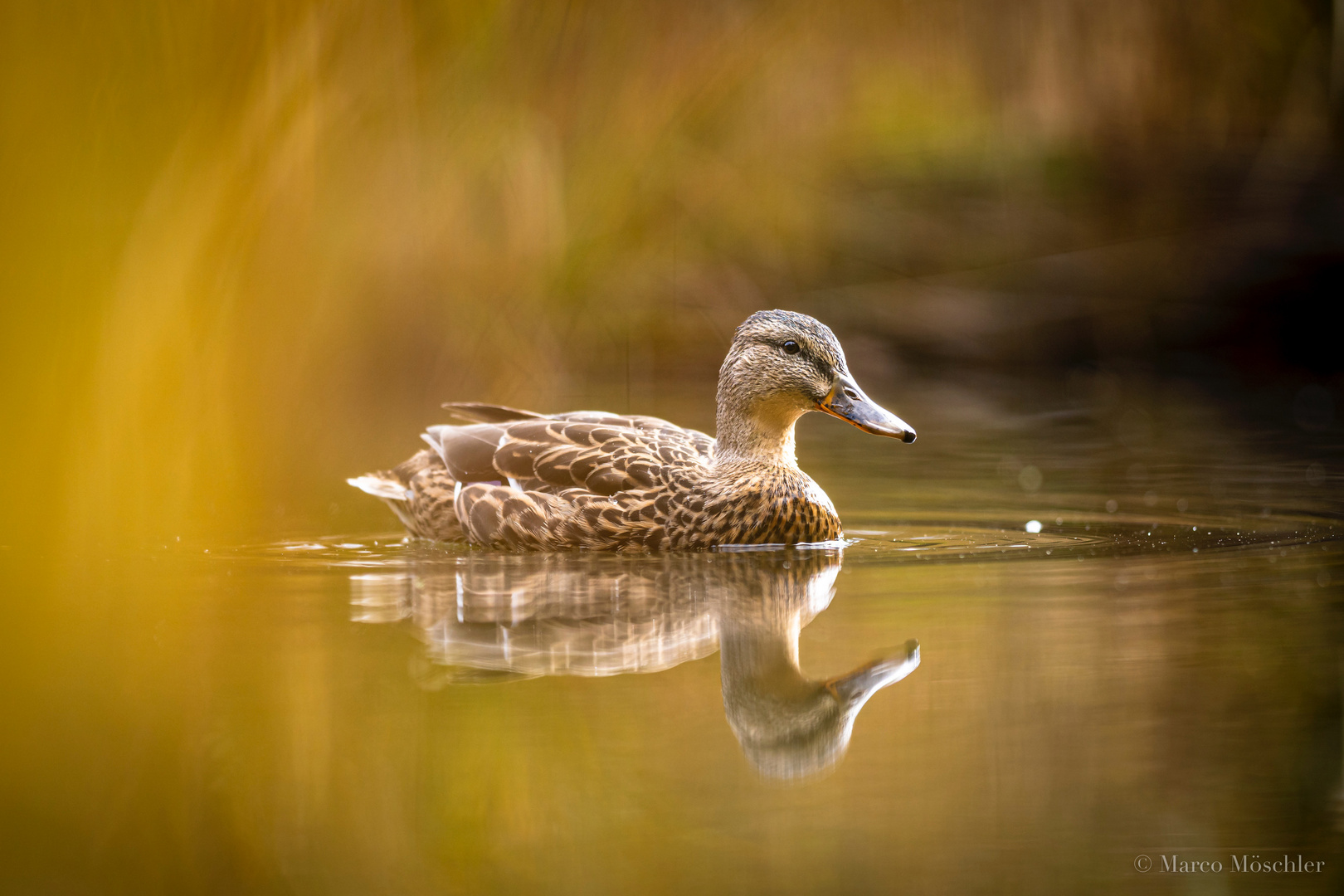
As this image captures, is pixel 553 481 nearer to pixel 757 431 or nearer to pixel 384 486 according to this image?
pixel 757 431

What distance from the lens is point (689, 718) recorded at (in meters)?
3.65

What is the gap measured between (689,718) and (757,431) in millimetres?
3032

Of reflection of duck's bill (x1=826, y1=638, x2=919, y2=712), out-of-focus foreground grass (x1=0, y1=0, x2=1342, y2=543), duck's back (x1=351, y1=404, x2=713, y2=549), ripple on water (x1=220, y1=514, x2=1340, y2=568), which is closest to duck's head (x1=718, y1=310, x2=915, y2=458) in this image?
duck's back (x1=351, y1=404, x2=713, y2=549)

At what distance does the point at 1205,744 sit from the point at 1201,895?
2.27 ft

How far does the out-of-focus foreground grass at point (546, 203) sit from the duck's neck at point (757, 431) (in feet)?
4.48

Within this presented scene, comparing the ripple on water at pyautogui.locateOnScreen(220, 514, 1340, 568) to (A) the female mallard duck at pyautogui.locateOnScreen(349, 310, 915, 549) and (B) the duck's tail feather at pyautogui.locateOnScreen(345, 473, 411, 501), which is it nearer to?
(A) the female mallard duck at pyautogui.locateOnScreen(349, 310, 915, 549)

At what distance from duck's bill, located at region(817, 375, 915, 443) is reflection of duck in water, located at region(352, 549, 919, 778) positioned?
60 cm

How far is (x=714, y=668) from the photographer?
4105 mm

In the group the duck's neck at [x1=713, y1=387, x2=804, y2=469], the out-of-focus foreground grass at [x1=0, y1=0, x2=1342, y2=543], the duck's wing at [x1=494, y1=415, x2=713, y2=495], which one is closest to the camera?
the out-of-focus foreground grass at [x1=0, y1=0, x2=1342, y2=543]

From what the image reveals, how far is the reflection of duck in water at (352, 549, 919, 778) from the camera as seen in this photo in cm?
363

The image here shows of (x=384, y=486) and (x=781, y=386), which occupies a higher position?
(x=781, y=386)

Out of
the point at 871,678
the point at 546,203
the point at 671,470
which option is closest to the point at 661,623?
the point at 871,678

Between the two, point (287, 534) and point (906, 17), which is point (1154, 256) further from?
point (287, 534)

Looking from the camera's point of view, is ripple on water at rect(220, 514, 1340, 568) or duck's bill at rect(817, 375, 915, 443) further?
duck's bill at rect(817, 375, 915, 443)
